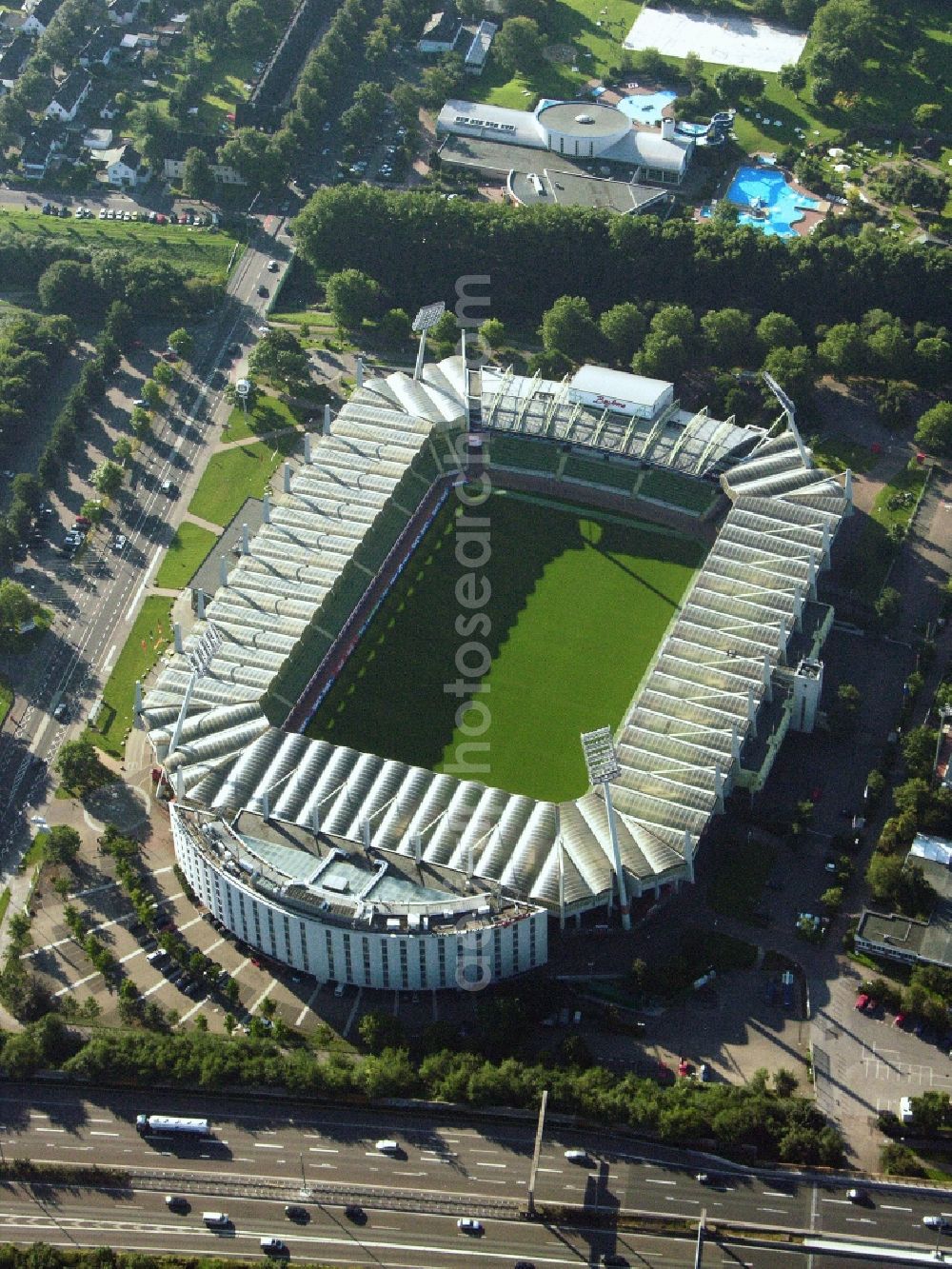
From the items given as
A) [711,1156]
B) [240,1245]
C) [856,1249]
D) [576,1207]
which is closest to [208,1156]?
[240,1245]

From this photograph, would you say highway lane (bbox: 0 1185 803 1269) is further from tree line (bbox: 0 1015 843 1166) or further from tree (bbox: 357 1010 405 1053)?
tree (bbox: 357 1010 405 1053)

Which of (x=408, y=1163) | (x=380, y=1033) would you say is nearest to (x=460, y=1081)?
(x=408, y=1163)

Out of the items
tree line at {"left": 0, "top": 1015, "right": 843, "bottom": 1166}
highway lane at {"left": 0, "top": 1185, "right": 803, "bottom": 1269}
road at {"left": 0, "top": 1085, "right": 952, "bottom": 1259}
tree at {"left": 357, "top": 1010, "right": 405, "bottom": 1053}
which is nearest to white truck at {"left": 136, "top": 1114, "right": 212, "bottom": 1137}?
road at {"left": 0, "top": 1085, "right": 952, "bottom": 1259}

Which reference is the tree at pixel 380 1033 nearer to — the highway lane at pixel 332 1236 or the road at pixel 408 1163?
the road at pixel 408 1163

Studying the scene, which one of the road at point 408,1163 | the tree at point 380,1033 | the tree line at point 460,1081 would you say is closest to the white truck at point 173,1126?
the road at point 408,1163

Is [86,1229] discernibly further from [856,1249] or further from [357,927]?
[856,1249]

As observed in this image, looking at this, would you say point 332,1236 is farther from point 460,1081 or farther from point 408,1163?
point 460,1081
